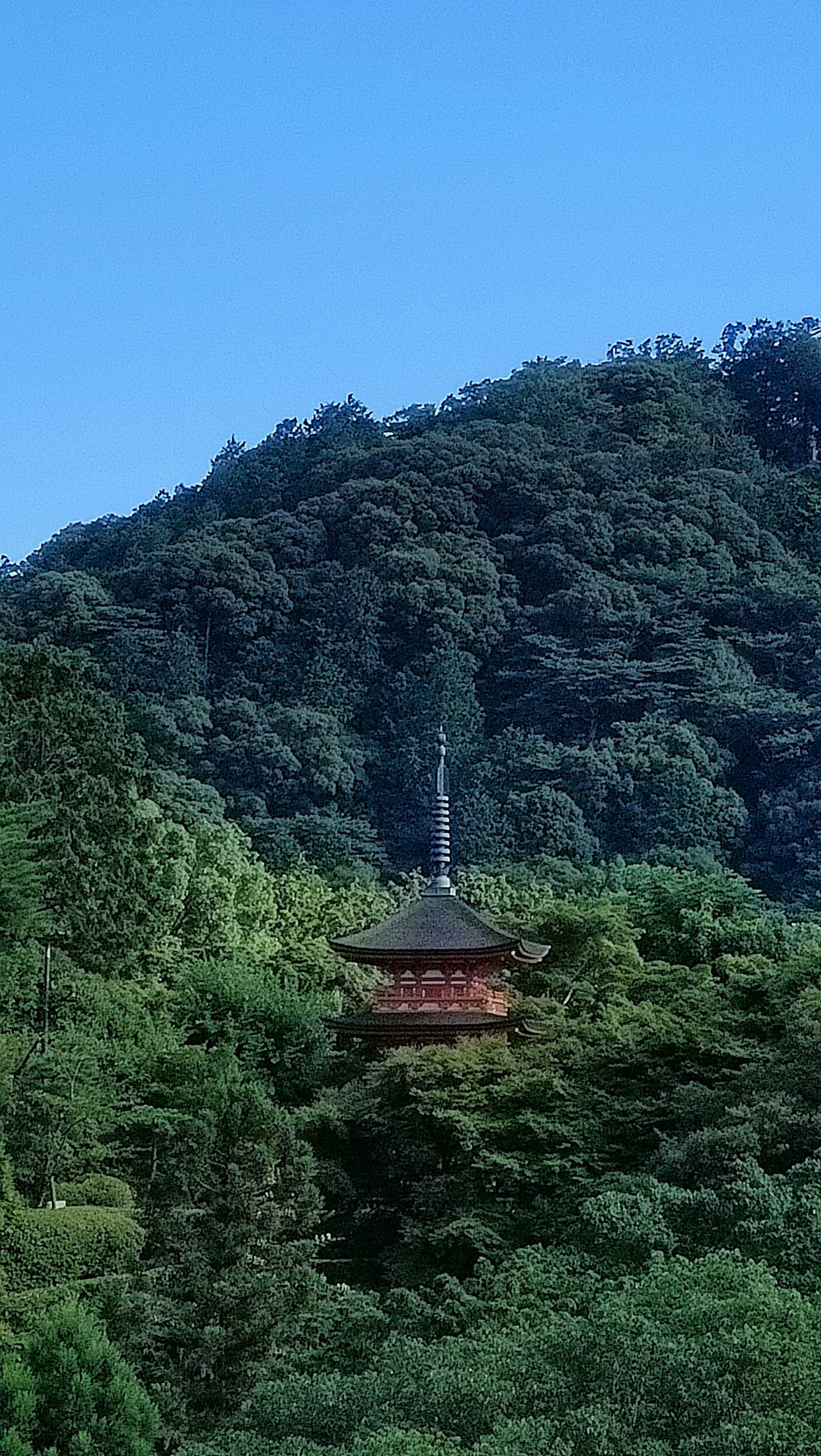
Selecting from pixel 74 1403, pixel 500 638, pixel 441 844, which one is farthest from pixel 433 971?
pixel 500 638

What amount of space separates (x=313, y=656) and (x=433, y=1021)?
1469 centimetres

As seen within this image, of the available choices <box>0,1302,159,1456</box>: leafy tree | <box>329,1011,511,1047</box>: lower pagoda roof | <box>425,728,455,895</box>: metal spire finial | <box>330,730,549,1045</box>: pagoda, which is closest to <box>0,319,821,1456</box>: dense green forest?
<box>0,1302,159,1456</box>: leafy tree

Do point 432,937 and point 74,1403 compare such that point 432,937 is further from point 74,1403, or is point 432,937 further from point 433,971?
point 74,1403

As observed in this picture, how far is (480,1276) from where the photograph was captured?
404 inches

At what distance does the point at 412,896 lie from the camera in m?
18.8

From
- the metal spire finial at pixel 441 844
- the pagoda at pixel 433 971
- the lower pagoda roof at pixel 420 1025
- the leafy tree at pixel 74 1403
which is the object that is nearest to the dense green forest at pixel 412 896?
the leafy tree at pixel 74 1403

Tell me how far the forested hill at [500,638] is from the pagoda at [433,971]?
928cm

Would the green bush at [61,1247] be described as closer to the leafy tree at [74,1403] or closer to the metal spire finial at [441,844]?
the leafy tree at [74,1403]

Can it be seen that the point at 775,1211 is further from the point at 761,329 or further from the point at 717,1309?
the point at 761,329

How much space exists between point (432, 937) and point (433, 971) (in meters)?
0.32

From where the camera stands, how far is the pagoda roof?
1353cm

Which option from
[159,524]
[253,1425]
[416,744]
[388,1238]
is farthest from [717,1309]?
[159,524]

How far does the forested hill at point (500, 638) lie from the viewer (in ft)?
80.3

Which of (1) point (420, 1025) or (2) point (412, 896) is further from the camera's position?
(2) point (412, 896)
